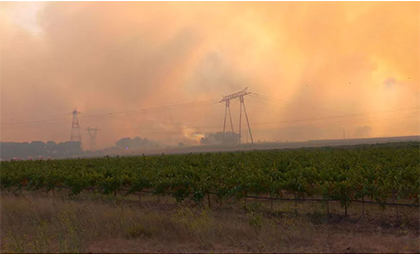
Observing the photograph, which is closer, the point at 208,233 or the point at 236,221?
the point at 208,233

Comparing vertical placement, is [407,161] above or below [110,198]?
above

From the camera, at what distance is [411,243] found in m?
8.31

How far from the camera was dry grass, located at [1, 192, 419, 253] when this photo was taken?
827cm

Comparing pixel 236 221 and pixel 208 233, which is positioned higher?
pixel 208 233

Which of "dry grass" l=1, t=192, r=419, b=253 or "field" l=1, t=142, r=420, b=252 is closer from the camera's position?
"dry grass" l=1, t=192, r=419, b=253

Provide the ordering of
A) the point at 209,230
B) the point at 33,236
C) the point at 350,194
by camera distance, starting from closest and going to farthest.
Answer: the point at 209,230, the point at 33,236, the point at 350,194

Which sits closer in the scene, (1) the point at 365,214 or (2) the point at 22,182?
(1) the point at 365,214

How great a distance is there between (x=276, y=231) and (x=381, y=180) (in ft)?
23.0

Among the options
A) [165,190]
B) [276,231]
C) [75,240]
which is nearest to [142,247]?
[75,240]

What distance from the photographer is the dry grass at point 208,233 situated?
8.27m

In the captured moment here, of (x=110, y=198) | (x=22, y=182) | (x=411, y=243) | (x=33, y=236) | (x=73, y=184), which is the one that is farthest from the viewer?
(x=22, y=182)

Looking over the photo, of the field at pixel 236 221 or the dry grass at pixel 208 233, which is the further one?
the field at pixel 236 221

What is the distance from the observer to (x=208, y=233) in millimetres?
8953

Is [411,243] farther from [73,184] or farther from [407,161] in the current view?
[73,184]
